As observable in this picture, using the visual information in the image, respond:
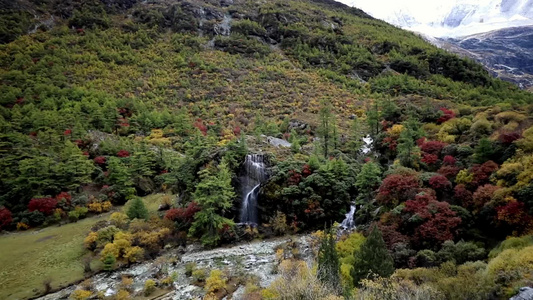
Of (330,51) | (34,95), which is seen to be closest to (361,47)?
(330,51)

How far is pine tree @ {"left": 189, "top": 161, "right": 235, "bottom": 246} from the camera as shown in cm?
3212

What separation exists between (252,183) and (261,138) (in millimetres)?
13083

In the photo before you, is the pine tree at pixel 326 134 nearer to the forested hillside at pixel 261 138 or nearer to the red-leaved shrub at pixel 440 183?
the forested hillside at pixel 261 138

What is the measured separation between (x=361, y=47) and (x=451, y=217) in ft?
312

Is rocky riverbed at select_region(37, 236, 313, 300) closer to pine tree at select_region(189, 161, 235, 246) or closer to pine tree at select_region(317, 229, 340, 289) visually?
pine tree at select_region(189, 161, 235, 246)

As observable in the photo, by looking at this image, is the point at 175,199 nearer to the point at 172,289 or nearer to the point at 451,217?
the point at 172,289

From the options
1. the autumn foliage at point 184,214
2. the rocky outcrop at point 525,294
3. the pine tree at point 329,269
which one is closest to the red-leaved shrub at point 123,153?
the autumn foliage at point 184,214

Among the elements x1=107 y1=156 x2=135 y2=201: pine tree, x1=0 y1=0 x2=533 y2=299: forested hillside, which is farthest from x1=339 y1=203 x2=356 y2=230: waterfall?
x1=107 y1=156 x2=135 y2=201: pine tree

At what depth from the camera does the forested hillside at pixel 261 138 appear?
2277 cm

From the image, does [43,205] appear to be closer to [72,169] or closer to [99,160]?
[72,169]

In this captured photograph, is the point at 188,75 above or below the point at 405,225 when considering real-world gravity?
above

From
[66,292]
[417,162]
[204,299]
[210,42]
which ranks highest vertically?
[210,42]

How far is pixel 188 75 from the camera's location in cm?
8944

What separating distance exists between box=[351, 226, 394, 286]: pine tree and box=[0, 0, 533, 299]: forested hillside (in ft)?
0.70
